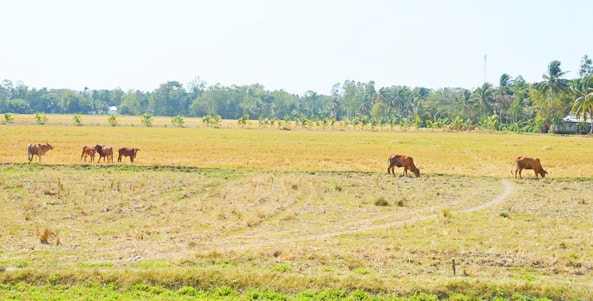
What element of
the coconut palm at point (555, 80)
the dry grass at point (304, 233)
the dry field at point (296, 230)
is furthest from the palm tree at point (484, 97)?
the dry grass at point (304, 233)

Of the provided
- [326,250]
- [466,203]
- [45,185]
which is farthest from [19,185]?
[466,203]

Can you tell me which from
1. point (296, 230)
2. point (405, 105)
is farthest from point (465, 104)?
point (296, 230)

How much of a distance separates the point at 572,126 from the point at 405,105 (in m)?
52.0

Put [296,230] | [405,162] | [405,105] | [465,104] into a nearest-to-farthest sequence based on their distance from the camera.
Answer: [296,230] → [405,162] → [465,104] → [405,105]

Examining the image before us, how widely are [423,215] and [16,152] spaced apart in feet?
103

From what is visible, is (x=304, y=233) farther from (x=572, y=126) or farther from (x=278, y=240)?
(x=572, y=126)

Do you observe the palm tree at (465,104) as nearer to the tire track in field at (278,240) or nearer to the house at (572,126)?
the house at (572,126)

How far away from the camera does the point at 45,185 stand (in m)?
22.7

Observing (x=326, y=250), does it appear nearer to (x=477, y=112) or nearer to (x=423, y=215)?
(x=423, y=215)

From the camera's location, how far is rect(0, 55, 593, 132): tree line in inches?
3752

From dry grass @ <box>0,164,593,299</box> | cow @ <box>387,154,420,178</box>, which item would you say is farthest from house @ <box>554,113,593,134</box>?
dry grass @ <box>0,164,593,299</box>

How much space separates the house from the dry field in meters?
68.5

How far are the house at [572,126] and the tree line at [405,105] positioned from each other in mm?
1141

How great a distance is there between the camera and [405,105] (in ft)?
467
